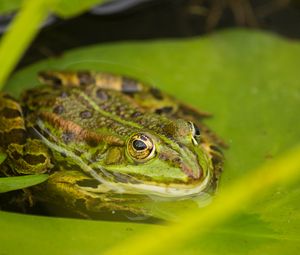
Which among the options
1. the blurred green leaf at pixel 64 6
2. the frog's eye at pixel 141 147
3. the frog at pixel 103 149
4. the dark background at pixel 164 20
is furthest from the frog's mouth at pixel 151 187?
the dark background at pixel 164 20

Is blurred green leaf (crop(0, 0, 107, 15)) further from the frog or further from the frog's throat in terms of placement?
the frog's throat

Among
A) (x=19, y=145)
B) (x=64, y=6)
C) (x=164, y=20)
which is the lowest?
(x=19, y=145)

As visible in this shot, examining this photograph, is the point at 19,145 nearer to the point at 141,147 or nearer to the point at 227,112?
the point at 141,147

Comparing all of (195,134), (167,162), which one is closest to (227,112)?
(195,134)

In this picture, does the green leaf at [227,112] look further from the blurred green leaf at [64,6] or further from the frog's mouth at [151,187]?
the blurred green leaf at [64,6]

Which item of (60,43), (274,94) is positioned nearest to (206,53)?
(274,94)

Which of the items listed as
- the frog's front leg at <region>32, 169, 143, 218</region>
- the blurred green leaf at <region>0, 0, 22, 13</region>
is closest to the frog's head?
the frog's front leg at <region>32, 169, 143, 218</region>
